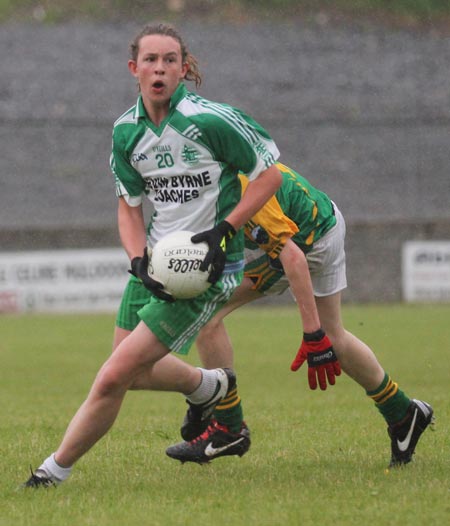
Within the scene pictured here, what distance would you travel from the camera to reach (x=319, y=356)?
20.5 ft

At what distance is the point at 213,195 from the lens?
5.79 meters

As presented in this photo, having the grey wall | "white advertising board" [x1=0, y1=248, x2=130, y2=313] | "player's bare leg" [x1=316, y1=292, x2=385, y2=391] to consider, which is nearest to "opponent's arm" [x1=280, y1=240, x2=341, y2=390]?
"player's bare leg" [x1=316, y1=292, x2=385, y2=391]

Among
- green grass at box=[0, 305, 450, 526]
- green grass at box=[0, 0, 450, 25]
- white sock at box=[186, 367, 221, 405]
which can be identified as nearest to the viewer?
green grass at box=[0, 305, 450, 526]

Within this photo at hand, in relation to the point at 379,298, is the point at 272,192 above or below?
above

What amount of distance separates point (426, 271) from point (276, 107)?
9276 mm

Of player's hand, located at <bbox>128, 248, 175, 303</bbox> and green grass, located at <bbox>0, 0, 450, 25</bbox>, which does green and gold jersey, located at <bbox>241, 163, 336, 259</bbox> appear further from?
green grass, located at <bbox>0, 0, 450, 25</bbox>

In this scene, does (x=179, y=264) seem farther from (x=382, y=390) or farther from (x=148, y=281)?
(x=382, y=390)

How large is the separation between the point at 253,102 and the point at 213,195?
89.8 ft

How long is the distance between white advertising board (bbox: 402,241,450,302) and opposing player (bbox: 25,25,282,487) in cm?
1903

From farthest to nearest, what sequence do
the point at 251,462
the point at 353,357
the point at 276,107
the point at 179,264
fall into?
the point at 276,107 < the point at 251,462 < the point at 353,357 < the point at 179,264

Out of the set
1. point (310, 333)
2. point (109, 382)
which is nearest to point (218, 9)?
point (310, 333)

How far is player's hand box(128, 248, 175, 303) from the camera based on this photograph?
561cm

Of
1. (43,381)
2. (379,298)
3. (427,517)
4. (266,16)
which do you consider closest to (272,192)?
(427,517)

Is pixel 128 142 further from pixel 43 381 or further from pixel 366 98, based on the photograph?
pixel 366 98
